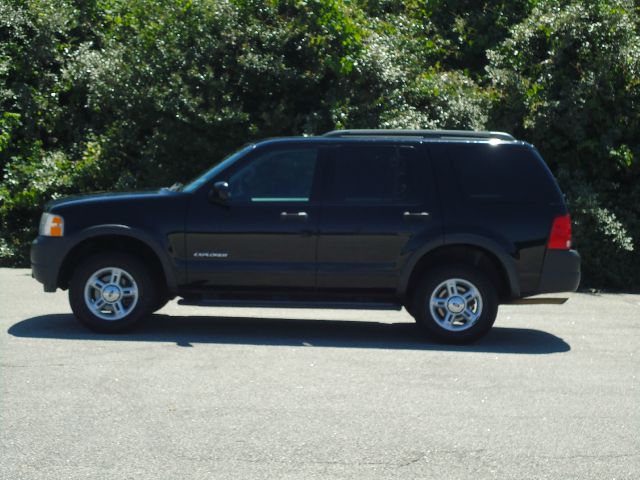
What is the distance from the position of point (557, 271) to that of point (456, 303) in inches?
38.1

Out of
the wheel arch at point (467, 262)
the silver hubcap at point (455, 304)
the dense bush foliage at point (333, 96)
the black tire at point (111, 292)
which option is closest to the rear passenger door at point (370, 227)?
the wheel arch at point (467, 262)

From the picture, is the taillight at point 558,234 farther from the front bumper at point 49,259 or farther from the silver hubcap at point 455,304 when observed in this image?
the front bumper at point 49,259

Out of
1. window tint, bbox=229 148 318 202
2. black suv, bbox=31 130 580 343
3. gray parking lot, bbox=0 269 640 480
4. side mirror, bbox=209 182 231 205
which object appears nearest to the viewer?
gray parking lot, bbox=0 269 640 480

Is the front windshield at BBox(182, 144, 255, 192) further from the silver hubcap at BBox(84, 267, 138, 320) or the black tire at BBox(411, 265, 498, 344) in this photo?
the black tire at BBox(411, 265, 498, 344)

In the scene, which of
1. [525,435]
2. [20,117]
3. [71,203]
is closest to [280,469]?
[525,435]

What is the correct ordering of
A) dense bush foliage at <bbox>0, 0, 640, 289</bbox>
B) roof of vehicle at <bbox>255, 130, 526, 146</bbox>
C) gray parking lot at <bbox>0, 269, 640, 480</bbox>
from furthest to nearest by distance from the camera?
dense bush foliage at <bbox>0, 0, 640, 289</bbox> → roof of vehicle at <bbox>255, 130, 526, 146</bbox> → gray parking lot at <bbox>0, 269, 640, 480</bbox>

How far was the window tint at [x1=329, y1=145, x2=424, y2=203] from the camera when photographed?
9852mm

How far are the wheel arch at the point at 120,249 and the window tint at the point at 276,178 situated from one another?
2.92ft

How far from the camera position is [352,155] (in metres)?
9.95

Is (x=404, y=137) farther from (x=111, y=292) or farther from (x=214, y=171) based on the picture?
(x=111, y=292)

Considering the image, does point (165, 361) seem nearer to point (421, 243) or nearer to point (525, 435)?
point (421, 243)

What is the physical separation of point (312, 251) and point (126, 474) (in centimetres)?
446

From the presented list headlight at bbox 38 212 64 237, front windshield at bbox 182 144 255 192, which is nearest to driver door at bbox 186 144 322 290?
front windshield at bbox 182 144 255 192

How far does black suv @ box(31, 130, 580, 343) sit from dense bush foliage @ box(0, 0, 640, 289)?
206 inches
